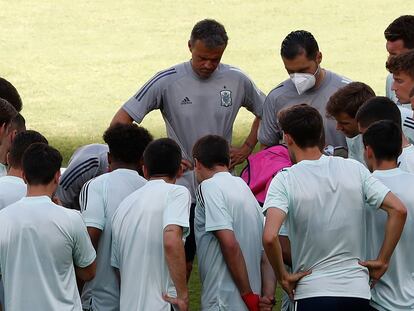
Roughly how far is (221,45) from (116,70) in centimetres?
1004

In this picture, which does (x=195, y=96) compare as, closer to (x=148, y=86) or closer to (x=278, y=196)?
(x=148, y=86)

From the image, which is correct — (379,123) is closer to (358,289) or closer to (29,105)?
(358,289)

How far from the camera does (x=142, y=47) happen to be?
18297mm

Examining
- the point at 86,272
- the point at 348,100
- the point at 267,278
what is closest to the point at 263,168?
the point at 348,100

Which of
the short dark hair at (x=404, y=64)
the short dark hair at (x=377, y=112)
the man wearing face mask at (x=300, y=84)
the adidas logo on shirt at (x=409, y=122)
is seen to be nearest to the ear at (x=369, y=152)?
the short dark hair at (x=377, y=112)

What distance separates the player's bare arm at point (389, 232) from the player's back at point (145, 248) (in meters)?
0.93

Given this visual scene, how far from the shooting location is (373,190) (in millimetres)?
5434

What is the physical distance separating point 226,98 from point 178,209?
1937 mm

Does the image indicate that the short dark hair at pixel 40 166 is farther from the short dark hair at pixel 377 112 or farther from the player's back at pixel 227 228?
the short dark hair at pixel 377 112

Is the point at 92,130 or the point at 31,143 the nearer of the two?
the point at 31,143

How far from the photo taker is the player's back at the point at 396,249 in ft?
18.2

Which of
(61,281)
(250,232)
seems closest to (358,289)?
(250,232)

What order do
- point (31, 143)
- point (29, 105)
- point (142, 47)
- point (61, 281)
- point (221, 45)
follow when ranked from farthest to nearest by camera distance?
point (142, 47)
point (29, 105)
point (221, 45)
point (31, 143)
point (61, 281)

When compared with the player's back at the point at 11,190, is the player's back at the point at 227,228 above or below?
below
